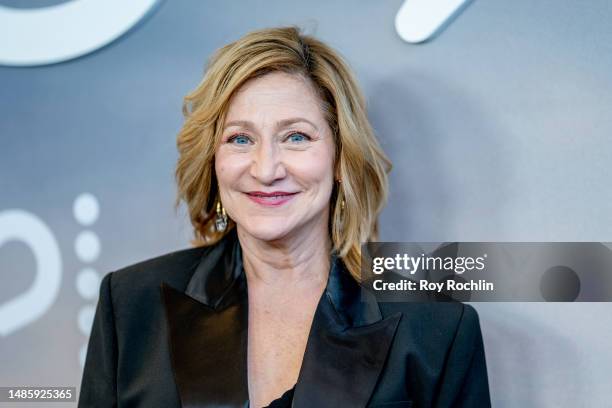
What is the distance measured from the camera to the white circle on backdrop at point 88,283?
1846mm

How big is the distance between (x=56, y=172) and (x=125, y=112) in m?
0.22

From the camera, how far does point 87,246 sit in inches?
72.3

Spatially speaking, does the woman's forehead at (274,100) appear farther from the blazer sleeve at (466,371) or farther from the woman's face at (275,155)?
the blazer sleeve at (466,371)

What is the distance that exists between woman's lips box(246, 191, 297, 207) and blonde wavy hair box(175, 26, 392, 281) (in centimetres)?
14

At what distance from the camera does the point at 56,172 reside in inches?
71.8

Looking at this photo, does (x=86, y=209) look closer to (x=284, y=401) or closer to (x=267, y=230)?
(x=267, y=230)

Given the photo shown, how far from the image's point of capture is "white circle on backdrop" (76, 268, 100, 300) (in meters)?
1.85

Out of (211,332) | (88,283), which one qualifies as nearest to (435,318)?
(211,332)

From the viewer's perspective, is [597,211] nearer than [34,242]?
Yes

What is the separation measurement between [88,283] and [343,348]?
0.66 m

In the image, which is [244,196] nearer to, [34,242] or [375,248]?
[375,248]

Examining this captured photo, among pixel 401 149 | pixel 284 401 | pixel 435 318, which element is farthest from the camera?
pixel 401 149

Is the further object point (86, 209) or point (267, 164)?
point (86, 209)

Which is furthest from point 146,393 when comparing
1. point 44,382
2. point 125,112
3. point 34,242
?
point 125,112
